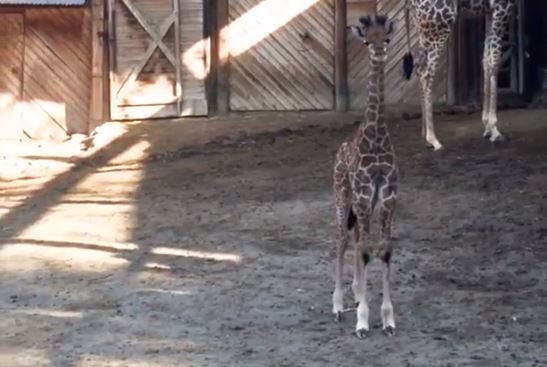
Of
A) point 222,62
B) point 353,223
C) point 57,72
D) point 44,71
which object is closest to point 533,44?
point 222,62

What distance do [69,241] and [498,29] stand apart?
5305 mm

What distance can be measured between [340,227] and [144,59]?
9421 mm

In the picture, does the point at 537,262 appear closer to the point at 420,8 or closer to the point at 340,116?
the point at 420,8

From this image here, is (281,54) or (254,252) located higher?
(281,54)

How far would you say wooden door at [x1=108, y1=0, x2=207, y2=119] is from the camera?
1667cm

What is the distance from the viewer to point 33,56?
17.3 meters

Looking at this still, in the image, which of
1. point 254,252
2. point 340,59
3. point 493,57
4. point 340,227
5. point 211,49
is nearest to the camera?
point 340,227

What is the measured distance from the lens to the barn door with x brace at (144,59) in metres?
16.7

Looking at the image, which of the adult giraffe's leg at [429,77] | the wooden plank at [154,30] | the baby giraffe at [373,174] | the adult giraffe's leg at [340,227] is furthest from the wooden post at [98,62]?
the baby giraffe at [373,174]

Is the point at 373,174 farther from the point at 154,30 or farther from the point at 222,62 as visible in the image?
the point at 154,30

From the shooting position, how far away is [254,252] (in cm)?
977

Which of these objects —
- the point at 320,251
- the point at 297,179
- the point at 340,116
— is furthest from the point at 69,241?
the point at 340,116

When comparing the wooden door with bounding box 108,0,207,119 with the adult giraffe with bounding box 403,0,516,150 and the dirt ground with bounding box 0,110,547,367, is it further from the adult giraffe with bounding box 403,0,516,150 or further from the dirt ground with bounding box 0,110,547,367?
the adult giraffe with bounding box 403,0,516,150

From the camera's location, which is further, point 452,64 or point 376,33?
point 452,64
